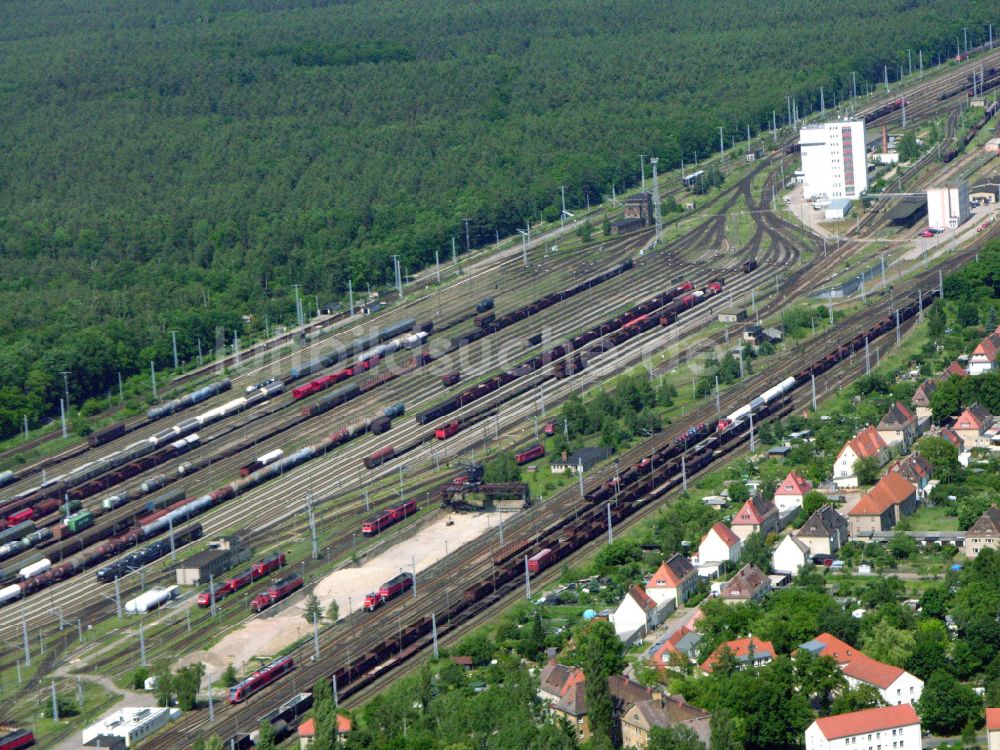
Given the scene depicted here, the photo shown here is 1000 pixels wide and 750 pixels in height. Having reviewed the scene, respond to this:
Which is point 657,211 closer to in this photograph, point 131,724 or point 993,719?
point 131,724

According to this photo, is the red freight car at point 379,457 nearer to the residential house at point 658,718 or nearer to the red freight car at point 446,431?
the red freight car at point 446,431

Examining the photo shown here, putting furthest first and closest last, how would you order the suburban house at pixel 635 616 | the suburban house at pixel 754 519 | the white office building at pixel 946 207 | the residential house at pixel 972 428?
the white office building at pixel 946 207 < the residential house at pixel 972 428 < the suburban house at pixel 754 519 < the suburban house at pixel 635 616

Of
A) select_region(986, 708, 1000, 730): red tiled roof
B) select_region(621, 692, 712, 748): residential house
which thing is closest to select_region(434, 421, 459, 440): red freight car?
select_region(621, 692, 712, 748): residential house

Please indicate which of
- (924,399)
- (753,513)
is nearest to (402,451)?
(753,513)

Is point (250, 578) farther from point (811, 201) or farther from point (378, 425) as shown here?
point (811, 201)

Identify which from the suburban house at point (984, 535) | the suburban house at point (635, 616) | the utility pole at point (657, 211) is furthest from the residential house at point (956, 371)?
the utility pole at point (657, 211)

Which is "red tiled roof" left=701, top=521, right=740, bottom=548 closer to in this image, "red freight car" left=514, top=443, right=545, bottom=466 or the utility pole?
"red freight car" left=514, top=443, right=545, bottom=466
